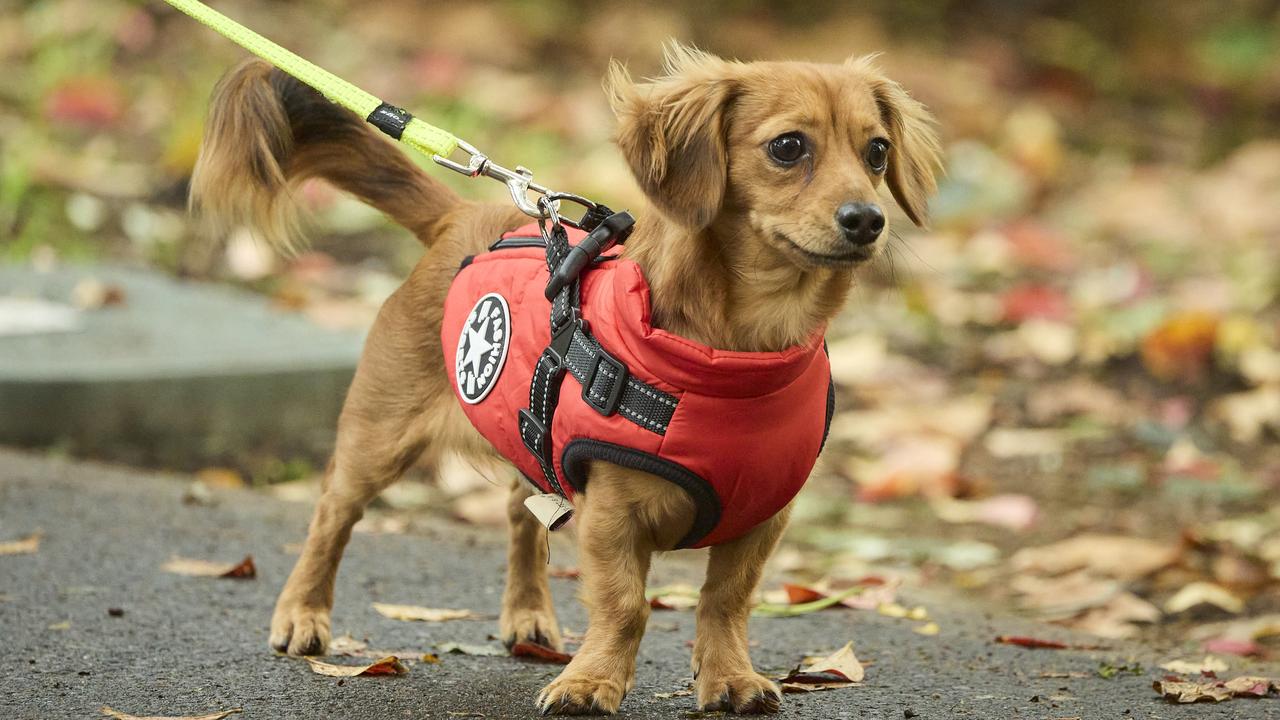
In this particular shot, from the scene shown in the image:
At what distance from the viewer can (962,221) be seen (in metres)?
8.37

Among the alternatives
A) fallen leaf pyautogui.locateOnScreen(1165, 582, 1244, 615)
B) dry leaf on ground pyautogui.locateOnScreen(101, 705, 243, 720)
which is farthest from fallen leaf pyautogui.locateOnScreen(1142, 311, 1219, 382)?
dry leaf on ground pyautogui.locateOnScreen(101, 705, 243, 720)

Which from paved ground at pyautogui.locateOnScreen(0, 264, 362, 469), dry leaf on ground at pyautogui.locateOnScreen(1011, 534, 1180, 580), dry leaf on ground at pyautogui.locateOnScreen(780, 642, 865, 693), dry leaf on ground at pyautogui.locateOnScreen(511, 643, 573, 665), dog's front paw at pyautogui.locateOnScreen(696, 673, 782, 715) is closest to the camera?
dog's front paw at pyautogui.locateOnScreen(696, 673, 782, 715)

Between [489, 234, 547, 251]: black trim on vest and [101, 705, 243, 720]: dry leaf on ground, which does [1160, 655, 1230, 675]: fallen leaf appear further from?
[101, 705, 243, 720]: dry leaf on ground

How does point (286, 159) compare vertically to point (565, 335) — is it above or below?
above

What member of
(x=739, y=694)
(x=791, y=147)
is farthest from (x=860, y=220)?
(x=739, y=694)

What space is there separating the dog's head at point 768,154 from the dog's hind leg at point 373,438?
Result: 33.0 inches

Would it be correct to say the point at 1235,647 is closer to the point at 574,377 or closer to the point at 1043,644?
the point at 1043,644

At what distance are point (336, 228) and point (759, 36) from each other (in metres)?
3.82

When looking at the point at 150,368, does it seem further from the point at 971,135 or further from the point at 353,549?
the point at 971,135

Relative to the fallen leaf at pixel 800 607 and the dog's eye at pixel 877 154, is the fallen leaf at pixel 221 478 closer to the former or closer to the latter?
the fallen leaf at pixel 800 607

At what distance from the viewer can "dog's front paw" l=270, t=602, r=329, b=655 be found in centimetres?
333

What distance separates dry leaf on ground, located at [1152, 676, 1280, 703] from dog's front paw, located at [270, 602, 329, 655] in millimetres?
1798

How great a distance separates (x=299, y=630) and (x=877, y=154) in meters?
1.62

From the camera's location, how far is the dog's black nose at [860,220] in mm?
2648
